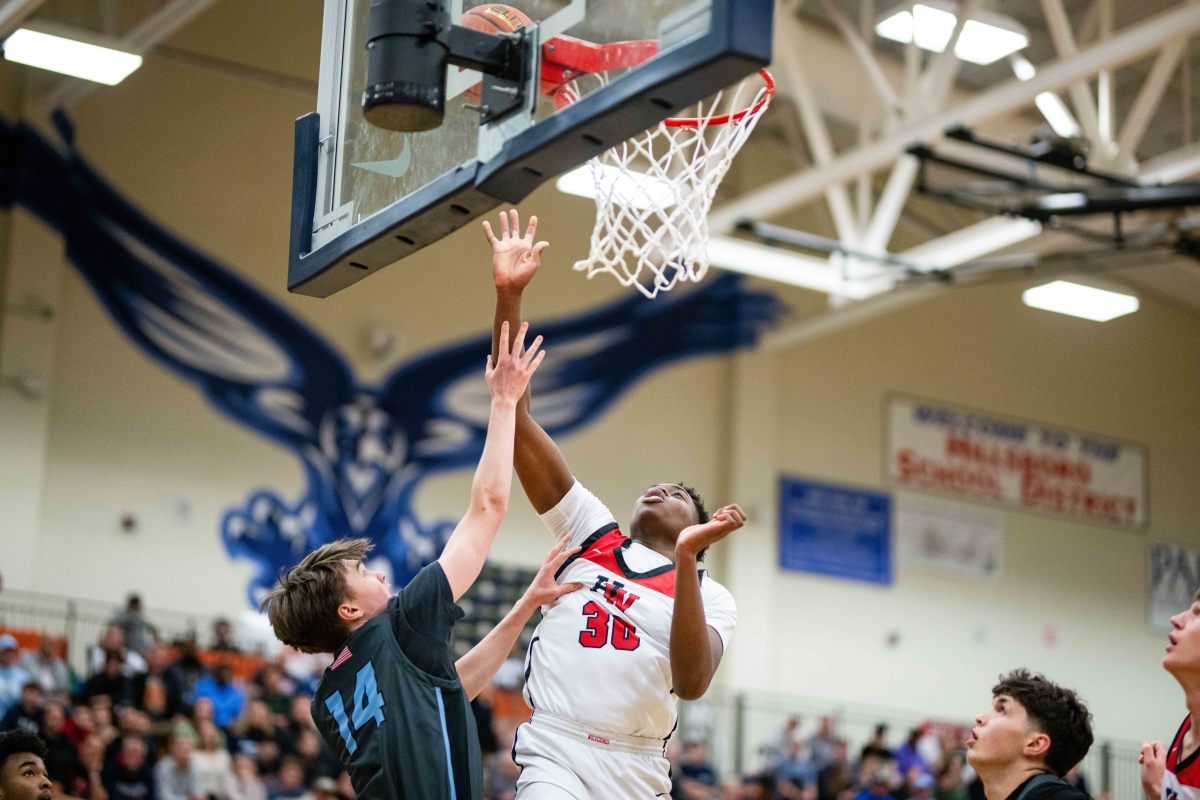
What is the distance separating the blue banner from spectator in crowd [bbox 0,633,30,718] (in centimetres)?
1025

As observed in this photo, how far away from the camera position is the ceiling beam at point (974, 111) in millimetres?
13227

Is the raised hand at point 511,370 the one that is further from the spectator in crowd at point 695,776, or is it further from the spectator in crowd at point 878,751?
the spectator in crowd at point 878,751

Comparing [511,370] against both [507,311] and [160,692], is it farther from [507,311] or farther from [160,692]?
[160,692]

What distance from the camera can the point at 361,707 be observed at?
13.7 feet

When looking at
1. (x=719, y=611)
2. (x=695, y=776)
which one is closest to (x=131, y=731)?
(x=695, y=776)

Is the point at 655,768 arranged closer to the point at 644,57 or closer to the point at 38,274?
the point at 644,57

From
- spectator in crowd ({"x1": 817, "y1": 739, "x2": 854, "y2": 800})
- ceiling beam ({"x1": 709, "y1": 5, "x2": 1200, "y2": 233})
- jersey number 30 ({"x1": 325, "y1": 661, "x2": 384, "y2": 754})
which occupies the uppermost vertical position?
ceiling beam ({"x1": 709, "y1": 5, "x2": 1200, "y2": 233})

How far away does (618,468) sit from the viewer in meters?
19.5

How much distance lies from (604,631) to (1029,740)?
4.46ft

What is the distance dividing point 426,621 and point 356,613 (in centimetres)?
23

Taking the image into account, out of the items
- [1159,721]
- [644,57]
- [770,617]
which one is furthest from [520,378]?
[1159,721]

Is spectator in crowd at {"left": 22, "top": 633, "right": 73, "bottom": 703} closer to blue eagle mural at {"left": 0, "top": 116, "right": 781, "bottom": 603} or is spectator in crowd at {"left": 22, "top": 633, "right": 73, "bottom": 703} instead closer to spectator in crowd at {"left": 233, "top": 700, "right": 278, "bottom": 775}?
spectator in crowd at {"left": 233, "top": 700, "right": 278, "bottom": 775}

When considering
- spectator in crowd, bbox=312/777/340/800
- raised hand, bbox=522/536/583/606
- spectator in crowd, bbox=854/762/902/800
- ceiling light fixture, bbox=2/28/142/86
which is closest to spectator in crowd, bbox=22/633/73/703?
spectator in crowd, bbox=312/777/340/800

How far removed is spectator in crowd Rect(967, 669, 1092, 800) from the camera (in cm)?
466
